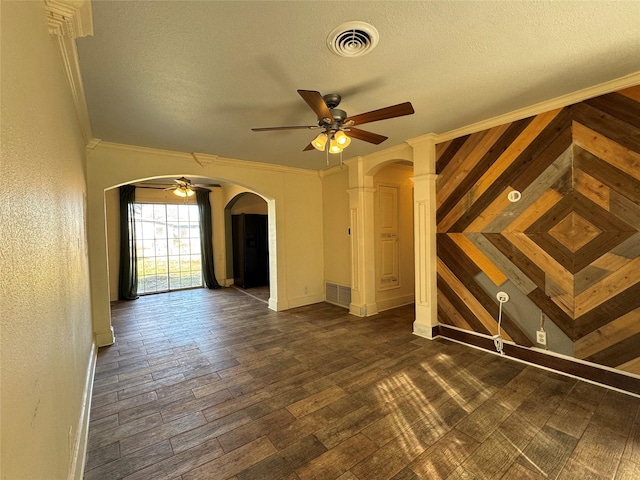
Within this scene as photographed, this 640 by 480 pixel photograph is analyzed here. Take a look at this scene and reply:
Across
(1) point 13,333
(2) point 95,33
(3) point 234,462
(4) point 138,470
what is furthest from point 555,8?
(4) point 138,470

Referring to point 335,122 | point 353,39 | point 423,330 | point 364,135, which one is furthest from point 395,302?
point 353,39

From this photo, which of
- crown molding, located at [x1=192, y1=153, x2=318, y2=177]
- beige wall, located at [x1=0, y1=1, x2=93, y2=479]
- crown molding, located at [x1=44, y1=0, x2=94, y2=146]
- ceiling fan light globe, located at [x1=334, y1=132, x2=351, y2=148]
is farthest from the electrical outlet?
crown molding, located at [x1=44, y1=0, x2=94, y2=146]

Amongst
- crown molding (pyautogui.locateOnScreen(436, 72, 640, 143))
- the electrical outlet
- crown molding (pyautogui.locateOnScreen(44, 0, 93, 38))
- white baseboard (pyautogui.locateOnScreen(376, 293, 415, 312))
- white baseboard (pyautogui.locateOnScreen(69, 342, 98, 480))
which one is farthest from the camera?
white baseboard (pyautogui.locateOnScreen(376, 293, 415, 312))

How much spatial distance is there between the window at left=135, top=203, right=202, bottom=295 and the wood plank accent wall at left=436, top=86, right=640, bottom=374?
6.17m

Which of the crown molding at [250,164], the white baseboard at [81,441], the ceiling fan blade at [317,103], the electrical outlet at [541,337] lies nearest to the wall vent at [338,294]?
the crown molding at [250,164]

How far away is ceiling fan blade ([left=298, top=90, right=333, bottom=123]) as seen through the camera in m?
1.89

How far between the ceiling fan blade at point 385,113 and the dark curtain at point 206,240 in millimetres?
5755

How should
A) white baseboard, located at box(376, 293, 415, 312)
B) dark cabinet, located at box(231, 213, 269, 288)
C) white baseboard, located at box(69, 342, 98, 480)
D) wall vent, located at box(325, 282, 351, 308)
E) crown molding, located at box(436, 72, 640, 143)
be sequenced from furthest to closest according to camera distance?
dark cabinet, located at box(231, 213, 269, 288) < wall vent, located at box(325, 282, 351, 308) < white baseboard, located at box(376, 293, 415, 312) < crown molding, located at box(436, 72, 640, 143) < white baseboard, located at box(69, 342, 98, 480)

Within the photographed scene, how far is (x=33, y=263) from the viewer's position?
0.97m

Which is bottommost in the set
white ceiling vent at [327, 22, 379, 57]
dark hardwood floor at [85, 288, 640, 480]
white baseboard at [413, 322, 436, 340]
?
dark hardwood floor at [85, 288, 640, 480]

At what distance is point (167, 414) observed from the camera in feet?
7.34

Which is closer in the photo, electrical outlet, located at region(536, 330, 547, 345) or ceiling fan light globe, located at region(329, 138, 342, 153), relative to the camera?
ceiling fan light globe, located at region(329, 138, 342, 153)

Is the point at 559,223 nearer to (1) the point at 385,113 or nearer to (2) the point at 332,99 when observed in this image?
(1) the point at 385,113

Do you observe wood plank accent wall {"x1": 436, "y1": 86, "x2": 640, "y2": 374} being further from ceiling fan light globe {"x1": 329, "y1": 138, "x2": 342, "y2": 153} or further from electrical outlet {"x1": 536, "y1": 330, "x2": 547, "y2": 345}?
ceiling fan light globe {"x1": 329, "y1": 138, "x2": 342, "y2": 153}
